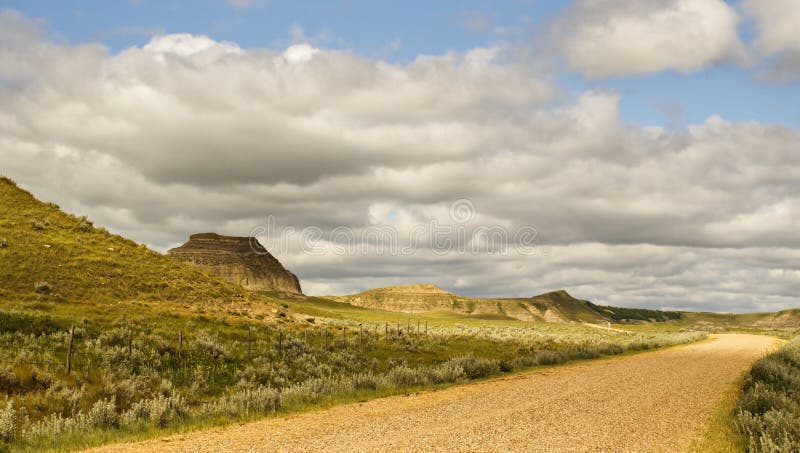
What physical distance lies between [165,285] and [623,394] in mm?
40359

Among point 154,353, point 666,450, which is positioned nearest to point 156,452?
point 666,450

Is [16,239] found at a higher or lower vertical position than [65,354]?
higher

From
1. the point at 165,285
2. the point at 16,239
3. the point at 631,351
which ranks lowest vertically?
the point at 631,351

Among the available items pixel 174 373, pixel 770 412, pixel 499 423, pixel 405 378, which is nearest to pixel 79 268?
pixel 174 373

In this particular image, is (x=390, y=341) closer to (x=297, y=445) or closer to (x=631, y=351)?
(x=631, y=351)

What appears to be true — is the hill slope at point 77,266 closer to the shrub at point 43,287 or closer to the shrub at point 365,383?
the shrub at point 43,287

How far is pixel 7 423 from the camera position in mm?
11594

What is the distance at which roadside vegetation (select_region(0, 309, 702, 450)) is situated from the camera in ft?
42.0

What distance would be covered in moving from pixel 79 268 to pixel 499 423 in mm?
41386

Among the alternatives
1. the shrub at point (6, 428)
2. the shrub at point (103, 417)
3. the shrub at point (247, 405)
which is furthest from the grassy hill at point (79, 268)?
the shrub at point (103, 417)

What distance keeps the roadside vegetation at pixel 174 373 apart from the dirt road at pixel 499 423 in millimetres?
1765

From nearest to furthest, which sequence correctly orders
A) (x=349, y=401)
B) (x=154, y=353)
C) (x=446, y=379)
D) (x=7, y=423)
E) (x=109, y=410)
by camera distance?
(x=7, y=423)
(x=109, y=410)
(x=349, y=401)
(x=446, y=379)
(x=154, y=353)

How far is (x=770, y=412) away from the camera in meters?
11.6

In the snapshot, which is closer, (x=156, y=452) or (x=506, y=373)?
(x=156, y=452)
